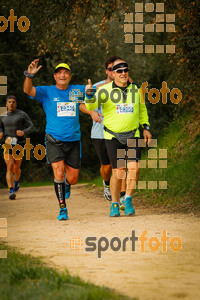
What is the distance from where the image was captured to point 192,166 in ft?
41.5

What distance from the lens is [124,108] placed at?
989 centimetres

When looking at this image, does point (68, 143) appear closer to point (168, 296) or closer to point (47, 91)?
point (47, 91)

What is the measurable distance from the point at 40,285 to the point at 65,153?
548 cm

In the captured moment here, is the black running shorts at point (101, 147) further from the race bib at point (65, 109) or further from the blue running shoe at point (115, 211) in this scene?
the blue running shoe at point (115, 211)

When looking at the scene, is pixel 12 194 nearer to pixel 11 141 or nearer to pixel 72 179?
pixel 11 141

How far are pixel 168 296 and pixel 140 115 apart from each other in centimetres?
576

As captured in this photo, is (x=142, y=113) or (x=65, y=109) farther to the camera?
(x=142, y=113)

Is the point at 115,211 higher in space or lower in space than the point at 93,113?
lower

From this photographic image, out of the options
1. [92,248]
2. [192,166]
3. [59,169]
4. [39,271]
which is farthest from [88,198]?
[39,271]

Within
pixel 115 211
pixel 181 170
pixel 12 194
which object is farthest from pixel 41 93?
pixel 12 194

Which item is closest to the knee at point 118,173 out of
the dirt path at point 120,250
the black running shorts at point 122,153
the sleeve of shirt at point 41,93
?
the black running shorts at point 122,153

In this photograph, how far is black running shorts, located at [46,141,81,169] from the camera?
395 inches

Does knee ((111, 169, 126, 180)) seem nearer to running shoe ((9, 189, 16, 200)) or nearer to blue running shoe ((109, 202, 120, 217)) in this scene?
blue running shoe ((109, 202, 120, 217))

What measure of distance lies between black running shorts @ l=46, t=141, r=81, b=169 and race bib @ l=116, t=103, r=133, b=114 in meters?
0.90
